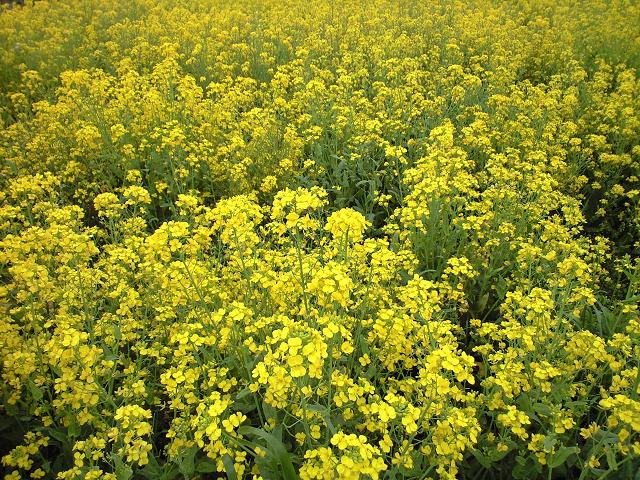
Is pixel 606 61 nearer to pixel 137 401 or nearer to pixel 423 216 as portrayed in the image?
pixel 423 216

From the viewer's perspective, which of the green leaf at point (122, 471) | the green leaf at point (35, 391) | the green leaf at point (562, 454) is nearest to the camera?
the green leaf at point (122, 471)

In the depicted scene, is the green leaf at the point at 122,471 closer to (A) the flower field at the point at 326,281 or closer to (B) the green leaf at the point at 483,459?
(A) the flower field at the point at 326,281

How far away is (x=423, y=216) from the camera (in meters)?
4.20

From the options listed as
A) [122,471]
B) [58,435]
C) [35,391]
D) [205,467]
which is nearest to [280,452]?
[205,467]

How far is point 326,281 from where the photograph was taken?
241 centimetres

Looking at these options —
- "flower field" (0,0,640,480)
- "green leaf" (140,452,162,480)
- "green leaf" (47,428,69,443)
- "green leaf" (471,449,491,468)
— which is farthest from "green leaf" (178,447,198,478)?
"green leaf" (471,449,491,468)

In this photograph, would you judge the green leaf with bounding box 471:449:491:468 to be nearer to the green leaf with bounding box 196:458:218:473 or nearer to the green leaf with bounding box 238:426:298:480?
the green leaf with bounding box 238:426:298:480

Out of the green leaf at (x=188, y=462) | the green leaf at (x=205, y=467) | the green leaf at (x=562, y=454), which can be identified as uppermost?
the green leaf at (x=562, y=454)

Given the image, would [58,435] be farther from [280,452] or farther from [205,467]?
[280,452]

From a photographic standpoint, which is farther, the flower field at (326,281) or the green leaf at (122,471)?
the flower field at (326,281)

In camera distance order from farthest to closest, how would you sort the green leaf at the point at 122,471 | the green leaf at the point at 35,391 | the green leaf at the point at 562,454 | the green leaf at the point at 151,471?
the green leaf at the point at 35,391 < the green leaf at the point at 151,471 < the green leaf at the point at 562,454 < the green leaf at the point at 122,471

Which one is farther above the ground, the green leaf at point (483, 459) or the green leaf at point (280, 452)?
the green leaf at point (280, 452)

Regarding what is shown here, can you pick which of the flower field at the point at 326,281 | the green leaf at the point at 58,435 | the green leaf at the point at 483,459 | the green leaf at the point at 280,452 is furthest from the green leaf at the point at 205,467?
the green leaf at the point at 483,459

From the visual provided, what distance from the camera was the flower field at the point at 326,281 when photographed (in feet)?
8.07
